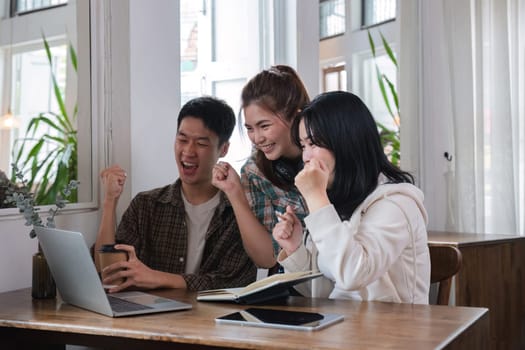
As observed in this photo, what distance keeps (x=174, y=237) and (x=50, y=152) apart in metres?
0.41

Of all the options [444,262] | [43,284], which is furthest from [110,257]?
[444,262]

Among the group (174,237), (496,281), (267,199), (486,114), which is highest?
(486,114)

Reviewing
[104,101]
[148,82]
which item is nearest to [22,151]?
[104,101]

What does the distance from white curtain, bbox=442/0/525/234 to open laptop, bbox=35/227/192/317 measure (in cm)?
239

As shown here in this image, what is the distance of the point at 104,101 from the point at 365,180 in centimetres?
84

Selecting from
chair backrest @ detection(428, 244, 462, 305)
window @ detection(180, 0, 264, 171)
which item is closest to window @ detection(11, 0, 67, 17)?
window @ detection(180, 0, 264, 171)

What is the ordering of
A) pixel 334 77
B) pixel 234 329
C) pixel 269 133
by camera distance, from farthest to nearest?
pixel 334 77
pixel 269 133
pixel 234 329

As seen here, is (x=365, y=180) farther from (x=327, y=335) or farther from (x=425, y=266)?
(x=327, y=335)

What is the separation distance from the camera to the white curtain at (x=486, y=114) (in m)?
3.69

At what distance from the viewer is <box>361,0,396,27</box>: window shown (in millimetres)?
3723

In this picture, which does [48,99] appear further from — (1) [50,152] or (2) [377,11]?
(2) [377,11]

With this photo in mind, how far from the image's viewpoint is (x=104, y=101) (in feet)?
7.25

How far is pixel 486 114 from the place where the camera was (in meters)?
3.74

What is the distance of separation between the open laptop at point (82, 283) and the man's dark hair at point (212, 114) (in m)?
0.63
